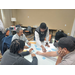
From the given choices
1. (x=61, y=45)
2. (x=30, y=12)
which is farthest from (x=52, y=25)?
(x=61, y=45)

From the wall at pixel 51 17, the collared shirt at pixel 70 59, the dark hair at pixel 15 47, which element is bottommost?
the collared shirt at pixel 70 59

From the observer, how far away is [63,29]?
494cm

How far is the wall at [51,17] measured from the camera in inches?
182

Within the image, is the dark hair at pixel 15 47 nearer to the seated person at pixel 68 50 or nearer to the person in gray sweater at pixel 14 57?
the person in gray sweater at pixel 14 57

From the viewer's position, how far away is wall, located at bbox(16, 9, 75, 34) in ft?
15.1

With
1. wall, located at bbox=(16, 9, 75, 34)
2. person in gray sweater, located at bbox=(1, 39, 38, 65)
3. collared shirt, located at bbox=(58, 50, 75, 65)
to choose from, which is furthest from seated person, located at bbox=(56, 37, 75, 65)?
wall, located at bbox=(16, 9, 75, 34)

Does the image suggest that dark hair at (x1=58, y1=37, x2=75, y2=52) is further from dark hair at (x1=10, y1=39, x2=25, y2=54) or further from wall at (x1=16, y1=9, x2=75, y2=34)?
wall at (x1=16, y1=9, x2=75, y2=34)

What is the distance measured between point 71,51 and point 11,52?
89cm

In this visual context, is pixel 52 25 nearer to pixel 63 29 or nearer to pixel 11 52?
pixel 63 29

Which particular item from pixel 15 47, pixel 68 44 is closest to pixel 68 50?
pixel 68 44

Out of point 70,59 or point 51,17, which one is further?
point 51,17

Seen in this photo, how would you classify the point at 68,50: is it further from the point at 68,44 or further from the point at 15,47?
the point at 15,47

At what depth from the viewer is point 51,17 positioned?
16.8 ft

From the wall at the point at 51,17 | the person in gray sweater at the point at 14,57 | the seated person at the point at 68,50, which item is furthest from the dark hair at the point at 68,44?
the wall at the point at 51,17
